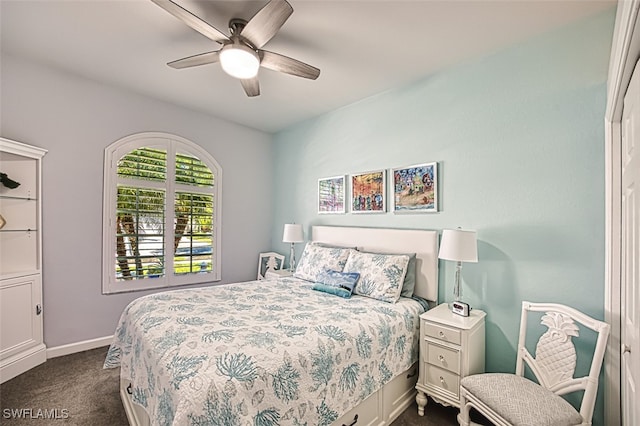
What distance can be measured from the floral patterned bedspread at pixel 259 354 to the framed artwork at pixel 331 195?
1346mm

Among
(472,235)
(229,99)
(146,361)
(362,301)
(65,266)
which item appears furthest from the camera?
(229,99)

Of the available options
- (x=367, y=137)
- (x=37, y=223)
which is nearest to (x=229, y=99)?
(x=367, y=137)

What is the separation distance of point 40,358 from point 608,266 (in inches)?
182

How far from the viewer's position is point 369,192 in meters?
3.19

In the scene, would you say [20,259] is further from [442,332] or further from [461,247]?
[461,247]

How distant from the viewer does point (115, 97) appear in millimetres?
3133

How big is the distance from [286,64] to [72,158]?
2.45 m

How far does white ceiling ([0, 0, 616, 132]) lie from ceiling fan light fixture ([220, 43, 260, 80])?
0.25m

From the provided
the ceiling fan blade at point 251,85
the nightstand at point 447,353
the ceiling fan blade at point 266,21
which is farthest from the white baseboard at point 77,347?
the ceiling fan blade at point 266,21

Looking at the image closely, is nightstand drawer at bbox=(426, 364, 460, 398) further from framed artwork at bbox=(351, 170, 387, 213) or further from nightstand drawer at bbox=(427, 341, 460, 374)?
framed artwork at bbox=(351, 170, 387, 213)

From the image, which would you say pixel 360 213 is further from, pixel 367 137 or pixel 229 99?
pixel 229 99

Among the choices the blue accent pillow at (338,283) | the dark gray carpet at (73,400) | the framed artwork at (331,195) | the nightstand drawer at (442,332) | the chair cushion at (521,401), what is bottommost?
the dark gray carpet at (73,400)

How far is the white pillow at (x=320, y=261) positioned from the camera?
9.72 feet

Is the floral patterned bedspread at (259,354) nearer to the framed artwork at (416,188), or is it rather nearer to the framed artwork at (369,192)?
the framed artwork at (416,188)
